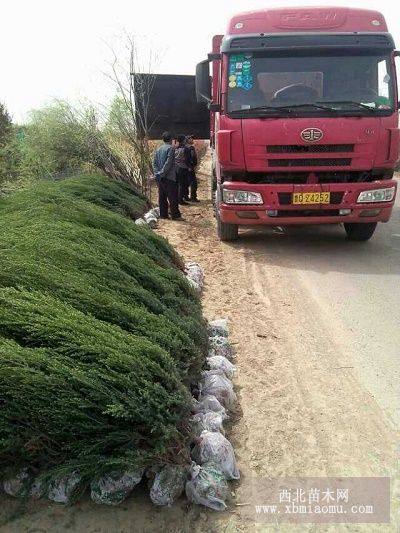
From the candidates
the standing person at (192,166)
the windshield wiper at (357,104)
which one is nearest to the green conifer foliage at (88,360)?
the windshield wiper at (357,104)

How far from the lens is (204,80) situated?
20.4ft

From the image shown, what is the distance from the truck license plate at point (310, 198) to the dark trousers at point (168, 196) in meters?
3.14

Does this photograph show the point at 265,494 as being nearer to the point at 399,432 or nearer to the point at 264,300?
the point at 399,432

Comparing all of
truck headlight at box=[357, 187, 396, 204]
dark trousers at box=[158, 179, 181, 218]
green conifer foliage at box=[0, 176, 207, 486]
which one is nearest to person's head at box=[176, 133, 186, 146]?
dark trousers at box=[158, 179, 181, 218]

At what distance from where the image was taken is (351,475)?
7.85 ft

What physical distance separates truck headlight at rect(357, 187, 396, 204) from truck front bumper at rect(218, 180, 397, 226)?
0.04m

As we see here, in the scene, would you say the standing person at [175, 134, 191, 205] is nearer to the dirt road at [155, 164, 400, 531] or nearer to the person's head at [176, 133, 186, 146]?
the person's head at [176, 133, 186, 146]

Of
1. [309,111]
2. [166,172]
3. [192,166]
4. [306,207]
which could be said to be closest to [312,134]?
[309,111]

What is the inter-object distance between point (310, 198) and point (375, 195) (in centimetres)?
87

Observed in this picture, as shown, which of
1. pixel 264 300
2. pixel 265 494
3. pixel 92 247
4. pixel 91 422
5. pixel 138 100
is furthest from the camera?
pixel 138 100

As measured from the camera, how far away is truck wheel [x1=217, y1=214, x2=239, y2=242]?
6750mm

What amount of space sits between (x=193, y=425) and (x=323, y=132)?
428 cm

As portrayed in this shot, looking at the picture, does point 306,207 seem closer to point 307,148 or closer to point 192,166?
point 307,148

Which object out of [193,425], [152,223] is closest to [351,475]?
[193,425]
